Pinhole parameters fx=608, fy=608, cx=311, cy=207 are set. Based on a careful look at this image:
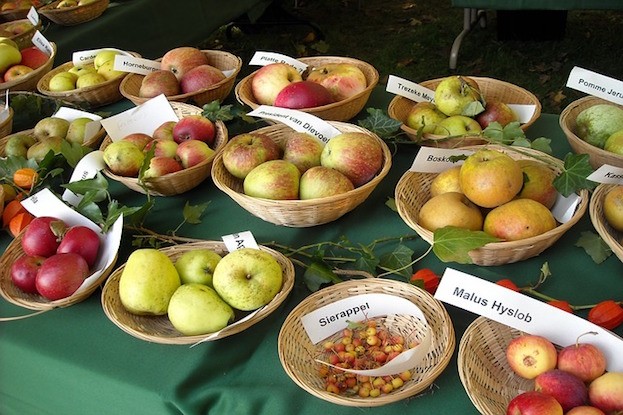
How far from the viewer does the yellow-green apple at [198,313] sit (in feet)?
2.64

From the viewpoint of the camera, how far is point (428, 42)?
11.2 ft

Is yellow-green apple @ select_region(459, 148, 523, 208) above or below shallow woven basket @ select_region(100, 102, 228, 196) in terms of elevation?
above

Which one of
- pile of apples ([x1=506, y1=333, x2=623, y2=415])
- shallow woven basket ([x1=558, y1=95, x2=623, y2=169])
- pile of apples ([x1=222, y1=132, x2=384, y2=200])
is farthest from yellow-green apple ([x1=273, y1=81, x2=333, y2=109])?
pile of apples ([x1=506, y1=333, x2=623, y2=415])

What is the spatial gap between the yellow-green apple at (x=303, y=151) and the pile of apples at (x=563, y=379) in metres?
0.51

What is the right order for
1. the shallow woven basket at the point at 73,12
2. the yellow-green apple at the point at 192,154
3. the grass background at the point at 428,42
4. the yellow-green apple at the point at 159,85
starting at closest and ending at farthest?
the yellow-green apple at the point at 192,154 → the yellow-green apple at the point at 159,85 → the shallow woven basket at the point at 73,12 → the grass background at the point at 428,42

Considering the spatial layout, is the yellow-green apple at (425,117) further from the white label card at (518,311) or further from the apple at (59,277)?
the apple at (59,277)

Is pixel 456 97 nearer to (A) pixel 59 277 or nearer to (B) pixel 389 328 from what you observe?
(B) pixel 389 328

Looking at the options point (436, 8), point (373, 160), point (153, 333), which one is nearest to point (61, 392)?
point (153, 333)

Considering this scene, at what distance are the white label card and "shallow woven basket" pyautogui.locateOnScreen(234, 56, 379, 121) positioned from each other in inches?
22.5

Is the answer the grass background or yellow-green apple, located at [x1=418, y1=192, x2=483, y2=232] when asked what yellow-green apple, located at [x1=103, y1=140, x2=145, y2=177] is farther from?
the grass background

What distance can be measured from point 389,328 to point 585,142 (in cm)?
50

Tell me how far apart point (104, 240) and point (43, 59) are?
0.95m

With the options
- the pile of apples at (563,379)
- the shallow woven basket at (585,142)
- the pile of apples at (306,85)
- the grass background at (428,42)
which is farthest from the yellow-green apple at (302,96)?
the grass background at (428,42)

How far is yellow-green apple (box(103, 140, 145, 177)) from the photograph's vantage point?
116cm
